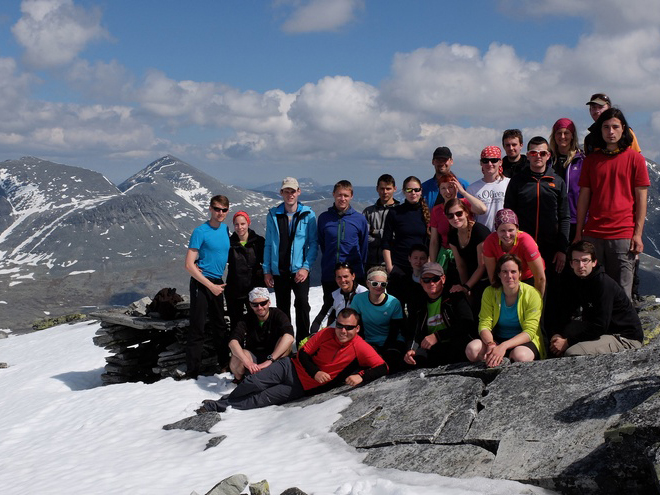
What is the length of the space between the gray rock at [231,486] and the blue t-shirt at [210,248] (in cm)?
726

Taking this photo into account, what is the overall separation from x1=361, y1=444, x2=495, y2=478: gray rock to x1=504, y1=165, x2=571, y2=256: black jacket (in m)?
4.96

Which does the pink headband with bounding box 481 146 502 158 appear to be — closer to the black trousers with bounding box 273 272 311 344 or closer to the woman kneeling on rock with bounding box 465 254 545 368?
the woman kneeling on rock with bounding box 465 254 545 368

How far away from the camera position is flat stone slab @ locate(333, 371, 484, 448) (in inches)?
338

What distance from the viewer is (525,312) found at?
983 centimetres

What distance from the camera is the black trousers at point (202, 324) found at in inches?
571

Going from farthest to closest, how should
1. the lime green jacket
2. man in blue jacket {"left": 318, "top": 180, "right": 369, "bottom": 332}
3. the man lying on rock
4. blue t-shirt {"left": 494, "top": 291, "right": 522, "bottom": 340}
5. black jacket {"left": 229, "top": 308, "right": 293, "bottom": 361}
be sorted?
man in blue jacket {"left": 318, "top": 180, "right": 369, "bottom": 332} < black jacket {"left": 229, "top": 308, "right": 293, "bottom": 361} < the man lying on rock < blue t-shirt {"left": 494, "top": 291, "right": 522, "bottom": 340} < the lime green jacket

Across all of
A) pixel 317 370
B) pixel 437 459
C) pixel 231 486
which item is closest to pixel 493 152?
pixel 317 370

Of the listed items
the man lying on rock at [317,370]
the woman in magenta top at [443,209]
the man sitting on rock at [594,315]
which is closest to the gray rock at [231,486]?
the man lying on rock at [317,370]

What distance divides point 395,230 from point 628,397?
6592mm

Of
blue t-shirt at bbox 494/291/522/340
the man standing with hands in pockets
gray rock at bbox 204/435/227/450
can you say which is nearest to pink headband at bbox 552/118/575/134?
blue t-shirt at bbox 494/291/522/340

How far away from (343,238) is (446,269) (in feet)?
8.94

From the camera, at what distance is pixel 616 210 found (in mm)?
10250

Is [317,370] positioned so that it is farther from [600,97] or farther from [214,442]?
[600,97]

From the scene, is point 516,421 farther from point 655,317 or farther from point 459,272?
point 655,317
